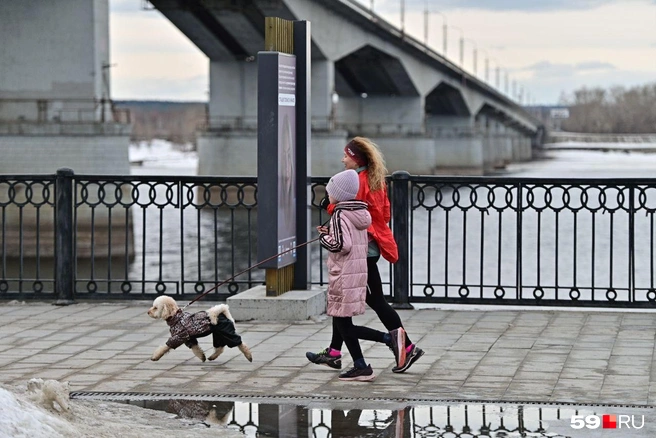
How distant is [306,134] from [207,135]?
1894 inches

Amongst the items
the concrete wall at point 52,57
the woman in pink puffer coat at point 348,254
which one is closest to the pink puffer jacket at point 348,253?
the woman in pink puffer coat at point 348,254

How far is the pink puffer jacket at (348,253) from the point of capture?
8.67 meters

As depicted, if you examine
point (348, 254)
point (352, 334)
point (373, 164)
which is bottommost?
point (352, 334)

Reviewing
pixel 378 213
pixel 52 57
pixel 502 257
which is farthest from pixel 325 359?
pixel 52 57

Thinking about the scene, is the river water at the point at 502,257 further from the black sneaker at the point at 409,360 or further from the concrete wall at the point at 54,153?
the black sneaker at the point at 409,360

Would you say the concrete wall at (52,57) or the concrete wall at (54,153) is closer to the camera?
the concrete wall at (54,153)

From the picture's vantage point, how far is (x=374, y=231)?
9.00 m

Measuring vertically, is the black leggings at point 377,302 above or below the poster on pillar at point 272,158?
below

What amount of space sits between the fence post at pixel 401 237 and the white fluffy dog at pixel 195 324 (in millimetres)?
3561

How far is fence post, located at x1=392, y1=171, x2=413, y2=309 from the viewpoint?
12664mm

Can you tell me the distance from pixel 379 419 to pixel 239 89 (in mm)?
53910

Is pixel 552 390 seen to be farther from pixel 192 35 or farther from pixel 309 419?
pixel 192 35

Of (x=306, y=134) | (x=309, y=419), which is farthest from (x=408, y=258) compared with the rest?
(x=309, y=419)

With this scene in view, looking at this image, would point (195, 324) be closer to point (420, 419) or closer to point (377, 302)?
point (377, 302)
